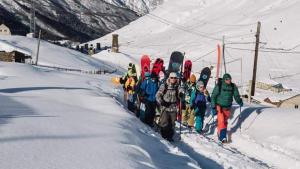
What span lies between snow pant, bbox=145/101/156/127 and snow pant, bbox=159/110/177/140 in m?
1.96

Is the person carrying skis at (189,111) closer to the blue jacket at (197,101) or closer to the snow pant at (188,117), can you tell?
the snow pant at (188,117)

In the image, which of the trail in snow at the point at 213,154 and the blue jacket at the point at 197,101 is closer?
the trail in snow at the point at 213,154

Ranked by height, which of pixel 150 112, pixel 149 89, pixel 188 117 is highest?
pixel 149 89

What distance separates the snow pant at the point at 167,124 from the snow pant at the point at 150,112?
1.96m

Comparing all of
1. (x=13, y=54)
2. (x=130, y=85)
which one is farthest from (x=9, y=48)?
(x=130, y=85)

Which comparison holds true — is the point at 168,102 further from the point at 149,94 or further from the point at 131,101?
the point at 131,101

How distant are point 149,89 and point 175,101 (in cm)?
197

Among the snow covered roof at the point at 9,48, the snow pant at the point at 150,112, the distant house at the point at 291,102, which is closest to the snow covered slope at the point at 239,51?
the snow pant at the point at 150,112

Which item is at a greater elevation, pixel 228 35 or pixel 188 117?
pixel 228 35

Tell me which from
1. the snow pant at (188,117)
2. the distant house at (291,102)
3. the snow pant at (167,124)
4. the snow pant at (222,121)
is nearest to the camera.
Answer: the snow pant at (167,124)

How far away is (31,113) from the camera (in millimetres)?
10727

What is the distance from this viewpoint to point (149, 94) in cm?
1453

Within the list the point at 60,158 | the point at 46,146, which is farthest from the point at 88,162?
the point at 46,146

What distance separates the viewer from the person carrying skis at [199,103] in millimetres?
15102
